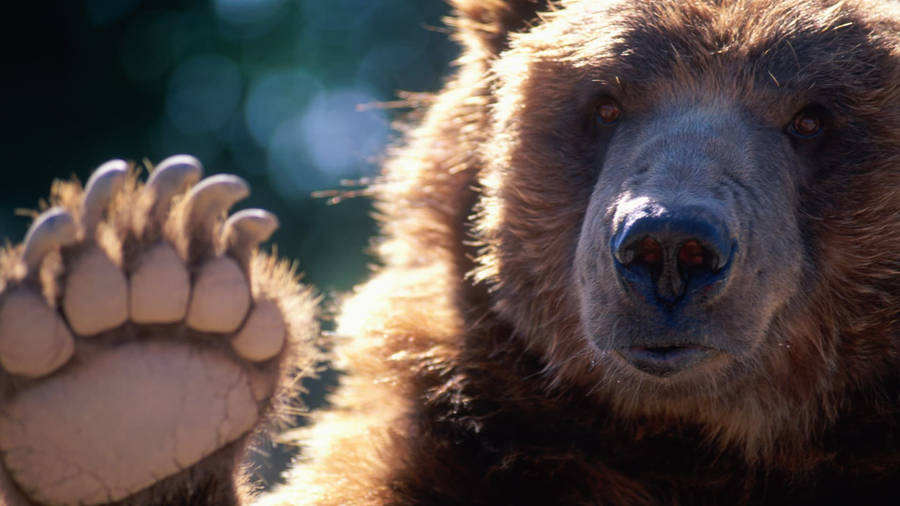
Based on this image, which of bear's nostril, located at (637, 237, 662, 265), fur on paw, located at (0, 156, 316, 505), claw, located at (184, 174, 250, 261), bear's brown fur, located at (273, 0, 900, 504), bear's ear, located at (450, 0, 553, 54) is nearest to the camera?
fur on paw, located at (0, 156, 316, 505)

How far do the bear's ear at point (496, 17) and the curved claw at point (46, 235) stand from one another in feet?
5.84

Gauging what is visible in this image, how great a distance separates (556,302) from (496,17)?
44.9 inches

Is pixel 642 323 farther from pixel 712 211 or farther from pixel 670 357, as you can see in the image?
pixel 712 211

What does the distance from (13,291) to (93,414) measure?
0.36 metres

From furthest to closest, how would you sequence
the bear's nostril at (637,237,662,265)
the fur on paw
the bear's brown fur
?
1. the bear's brown fur
2. the bear's nostril at (637,237,662,265)
3. the fur on paw

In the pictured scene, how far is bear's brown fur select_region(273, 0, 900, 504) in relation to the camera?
288cm

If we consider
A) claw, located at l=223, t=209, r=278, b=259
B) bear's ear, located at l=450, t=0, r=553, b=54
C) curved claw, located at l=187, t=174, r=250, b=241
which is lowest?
claw, located at l=223, t=209, r=278, b=259

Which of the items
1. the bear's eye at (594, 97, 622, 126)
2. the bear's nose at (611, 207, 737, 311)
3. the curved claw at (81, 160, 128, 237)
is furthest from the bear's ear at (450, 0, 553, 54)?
the curved claw at (81, 160, 128, 237)

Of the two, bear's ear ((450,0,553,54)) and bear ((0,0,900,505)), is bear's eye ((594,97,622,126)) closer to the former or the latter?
bear ((0,0,900,505))

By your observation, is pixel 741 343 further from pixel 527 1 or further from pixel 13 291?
pixel 13 291

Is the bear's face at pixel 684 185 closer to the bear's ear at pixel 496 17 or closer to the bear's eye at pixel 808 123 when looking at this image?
the bear's eye at pixel 808 123

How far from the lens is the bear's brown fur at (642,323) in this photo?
2.88m

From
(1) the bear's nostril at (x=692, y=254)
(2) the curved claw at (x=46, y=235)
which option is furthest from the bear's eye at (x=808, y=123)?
(2) the curved claw at (x=46, y=235)

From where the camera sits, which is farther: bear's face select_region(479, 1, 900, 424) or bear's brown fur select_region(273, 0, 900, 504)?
bear's brown fur select_region(273, 0, 900, 504)
